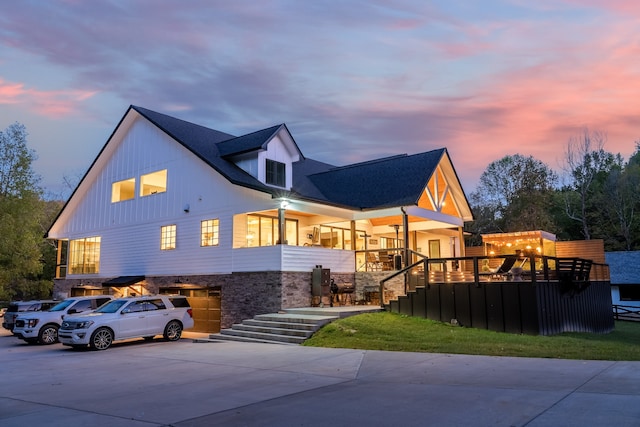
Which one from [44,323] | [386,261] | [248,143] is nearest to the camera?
[44,323]

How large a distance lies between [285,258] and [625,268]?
29525mm

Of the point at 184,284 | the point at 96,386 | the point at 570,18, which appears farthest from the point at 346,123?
the point at 96,386

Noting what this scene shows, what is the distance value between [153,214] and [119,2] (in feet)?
36.9

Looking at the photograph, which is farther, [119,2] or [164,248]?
[164,248]

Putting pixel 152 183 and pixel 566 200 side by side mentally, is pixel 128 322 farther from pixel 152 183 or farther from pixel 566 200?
pixel 566 200

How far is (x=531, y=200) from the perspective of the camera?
143ft

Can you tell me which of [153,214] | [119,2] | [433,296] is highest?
[119,2]

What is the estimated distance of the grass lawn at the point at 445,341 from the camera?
464 inches

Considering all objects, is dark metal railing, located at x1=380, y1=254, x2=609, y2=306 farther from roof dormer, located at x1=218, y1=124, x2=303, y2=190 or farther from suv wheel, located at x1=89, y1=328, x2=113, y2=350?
suv wheel, located at x1=89, y1=328, x2=113, y2=350

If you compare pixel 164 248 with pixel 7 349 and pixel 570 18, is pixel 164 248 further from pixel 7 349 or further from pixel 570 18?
pixel 570 18

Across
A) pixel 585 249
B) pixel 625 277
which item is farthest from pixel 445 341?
pixel 625 277

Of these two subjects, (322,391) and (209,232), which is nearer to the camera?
(322,391)

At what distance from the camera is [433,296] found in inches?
667

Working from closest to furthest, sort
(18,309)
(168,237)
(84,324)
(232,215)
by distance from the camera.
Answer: (84,324)
(18,309)
(232,215)
(168,237)
